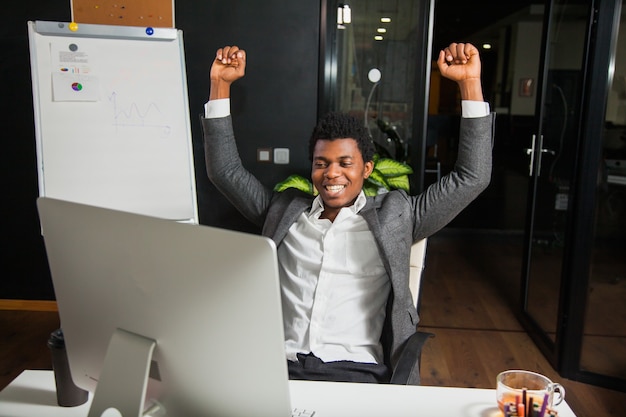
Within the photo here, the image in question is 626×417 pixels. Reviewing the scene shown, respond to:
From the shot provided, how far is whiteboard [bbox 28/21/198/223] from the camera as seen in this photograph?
264 centimetres

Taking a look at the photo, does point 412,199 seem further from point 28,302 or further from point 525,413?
point 28,302

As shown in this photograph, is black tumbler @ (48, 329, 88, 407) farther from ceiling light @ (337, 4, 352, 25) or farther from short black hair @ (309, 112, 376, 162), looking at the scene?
ceiling light @ (337, 4, 352, 25)

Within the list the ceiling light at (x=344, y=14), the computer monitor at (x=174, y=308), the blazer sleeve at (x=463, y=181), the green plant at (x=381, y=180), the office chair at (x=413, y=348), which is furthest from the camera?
the ceiling light at (x=344, y=14)

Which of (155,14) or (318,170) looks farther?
(155,14)

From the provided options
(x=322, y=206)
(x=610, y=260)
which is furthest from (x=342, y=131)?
(x=610, y=260)

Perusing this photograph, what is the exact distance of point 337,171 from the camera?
1.83m

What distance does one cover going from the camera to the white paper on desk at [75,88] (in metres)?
2.63

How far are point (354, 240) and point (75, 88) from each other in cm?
164

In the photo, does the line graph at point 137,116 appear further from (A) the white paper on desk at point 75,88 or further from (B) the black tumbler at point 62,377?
(B) the black tumbler at point 62,377

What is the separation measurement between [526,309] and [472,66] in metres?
2.40

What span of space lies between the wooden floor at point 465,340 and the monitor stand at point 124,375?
87.5 inches

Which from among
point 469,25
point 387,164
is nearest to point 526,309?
point 387,164

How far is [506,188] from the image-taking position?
583 centimetres

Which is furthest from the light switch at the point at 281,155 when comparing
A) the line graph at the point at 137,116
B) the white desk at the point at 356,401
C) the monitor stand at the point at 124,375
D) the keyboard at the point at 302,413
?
the monitor stand at the point at 124,375
